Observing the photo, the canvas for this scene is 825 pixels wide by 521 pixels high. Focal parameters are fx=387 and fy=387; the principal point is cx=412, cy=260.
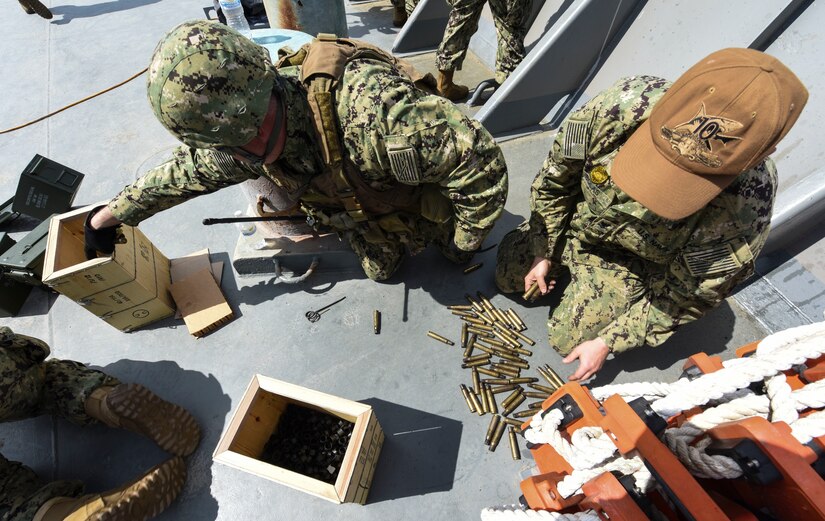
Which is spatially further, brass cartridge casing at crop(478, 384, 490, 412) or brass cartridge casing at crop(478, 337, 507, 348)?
brass cartridge casing at crop(478, 337, 507, 348)

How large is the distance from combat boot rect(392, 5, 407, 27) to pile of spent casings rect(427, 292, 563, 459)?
18.1 ft

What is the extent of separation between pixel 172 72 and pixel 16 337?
7.23 feet

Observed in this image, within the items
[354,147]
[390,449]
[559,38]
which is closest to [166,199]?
[354,147]

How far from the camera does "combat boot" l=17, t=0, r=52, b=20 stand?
693 centimetres

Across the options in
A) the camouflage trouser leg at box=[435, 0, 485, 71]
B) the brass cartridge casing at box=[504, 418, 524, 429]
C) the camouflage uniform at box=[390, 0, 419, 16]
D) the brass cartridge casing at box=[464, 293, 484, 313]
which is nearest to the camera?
the brass cartridge casing at box=[504, 418, 524, 429]

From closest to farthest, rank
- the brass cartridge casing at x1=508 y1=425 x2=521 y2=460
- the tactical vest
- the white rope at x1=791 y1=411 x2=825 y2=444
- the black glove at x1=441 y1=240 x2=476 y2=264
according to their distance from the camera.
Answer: the white rope at x1=791 y1=411 x2=825 y2=444 < the tactical vest < the brass cartridge casing at x1=508 y1=425 x2=521 y2=460 < the black glove at x1=441 y1=240 x2=476 y2=264

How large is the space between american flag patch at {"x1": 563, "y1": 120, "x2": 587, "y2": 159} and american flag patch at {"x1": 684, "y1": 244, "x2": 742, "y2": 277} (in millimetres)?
833

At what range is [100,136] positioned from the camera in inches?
196

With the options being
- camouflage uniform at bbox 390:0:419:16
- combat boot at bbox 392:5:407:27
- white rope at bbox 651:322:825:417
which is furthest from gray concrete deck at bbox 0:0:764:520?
combat boot at bbox 392:5:407:27

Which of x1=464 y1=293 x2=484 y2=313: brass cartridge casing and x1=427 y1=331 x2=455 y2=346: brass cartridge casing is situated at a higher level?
x1=464 y1=293 x2=484 y2=313: brass cartridge casing

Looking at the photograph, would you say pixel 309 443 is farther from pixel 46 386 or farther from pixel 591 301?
pixel 591 301

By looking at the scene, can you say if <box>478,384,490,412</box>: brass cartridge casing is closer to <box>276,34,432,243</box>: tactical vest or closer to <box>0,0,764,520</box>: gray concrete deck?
<box>0,0,764,520</box>: gray concrete deck

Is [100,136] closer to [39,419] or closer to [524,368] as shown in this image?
[39,419]

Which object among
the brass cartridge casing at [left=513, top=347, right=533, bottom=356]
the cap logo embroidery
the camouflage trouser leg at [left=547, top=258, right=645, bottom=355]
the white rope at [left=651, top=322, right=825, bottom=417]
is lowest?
the brass cartridge casing at [left=513, top=347, right=533, bottom=356]
